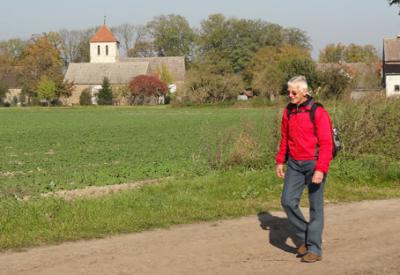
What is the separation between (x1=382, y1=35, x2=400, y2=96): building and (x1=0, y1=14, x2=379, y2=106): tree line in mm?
12292

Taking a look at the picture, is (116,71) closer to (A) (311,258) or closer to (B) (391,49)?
(B) (391,49)

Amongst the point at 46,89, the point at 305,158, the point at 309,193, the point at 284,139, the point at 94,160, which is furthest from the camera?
the point at 46,89

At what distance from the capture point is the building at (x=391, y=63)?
309 ft

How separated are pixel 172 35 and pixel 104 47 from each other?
14.4 m

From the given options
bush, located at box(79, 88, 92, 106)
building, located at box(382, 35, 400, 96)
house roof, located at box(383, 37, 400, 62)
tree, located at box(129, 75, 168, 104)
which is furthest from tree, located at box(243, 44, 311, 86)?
bush, located at box(79, 88, 92, 106)

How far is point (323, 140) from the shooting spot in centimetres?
638

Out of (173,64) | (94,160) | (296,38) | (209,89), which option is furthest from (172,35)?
(94,160)

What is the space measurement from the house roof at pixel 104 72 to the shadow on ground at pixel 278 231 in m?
105

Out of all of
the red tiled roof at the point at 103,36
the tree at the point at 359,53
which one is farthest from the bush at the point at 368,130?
the red tiled roof at the point at 103,36

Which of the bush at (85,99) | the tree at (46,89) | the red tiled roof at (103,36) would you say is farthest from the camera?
the red tiled roof at (103,36)

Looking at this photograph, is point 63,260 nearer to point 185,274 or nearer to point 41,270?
point 41,270

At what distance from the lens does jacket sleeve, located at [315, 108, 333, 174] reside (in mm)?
6352

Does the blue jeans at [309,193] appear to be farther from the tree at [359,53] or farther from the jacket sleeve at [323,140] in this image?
the tree at [359,53]

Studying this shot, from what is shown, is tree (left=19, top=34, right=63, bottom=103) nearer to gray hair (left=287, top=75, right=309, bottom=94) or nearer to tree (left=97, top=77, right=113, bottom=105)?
tree (left=97, top=77, right=113, bottom=105)
